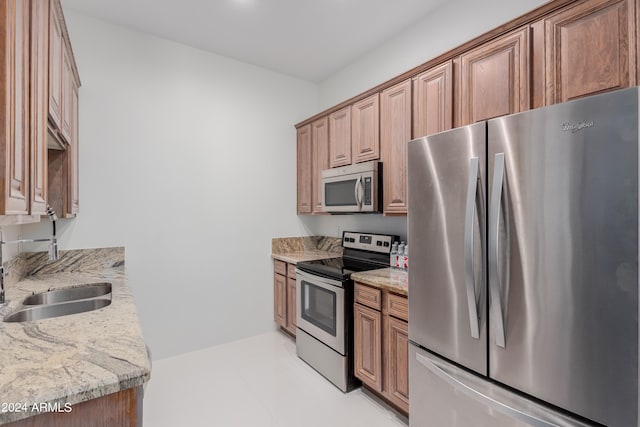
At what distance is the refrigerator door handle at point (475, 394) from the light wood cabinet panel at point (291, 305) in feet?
5.33

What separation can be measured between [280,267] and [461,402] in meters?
2.18

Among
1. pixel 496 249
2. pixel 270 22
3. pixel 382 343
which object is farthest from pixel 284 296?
pixel 270 22

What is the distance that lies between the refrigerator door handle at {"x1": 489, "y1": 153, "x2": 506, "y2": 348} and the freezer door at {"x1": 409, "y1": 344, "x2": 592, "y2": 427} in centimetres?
23

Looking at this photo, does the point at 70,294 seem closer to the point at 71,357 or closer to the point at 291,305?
the point at 71,357

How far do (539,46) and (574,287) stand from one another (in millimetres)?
1190

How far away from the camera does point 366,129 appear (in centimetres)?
267

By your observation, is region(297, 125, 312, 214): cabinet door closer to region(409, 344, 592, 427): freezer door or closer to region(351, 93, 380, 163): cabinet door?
region(351, 93, 380, 163): cabinet door

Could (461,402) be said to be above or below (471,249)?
below

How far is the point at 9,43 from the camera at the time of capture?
0.85 m

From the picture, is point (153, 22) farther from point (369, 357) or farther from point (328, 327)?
point (369, 357)

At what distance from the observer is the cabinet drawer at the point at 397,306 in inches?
75.5

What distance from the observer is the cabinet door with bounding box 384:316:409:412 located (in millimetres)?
1928

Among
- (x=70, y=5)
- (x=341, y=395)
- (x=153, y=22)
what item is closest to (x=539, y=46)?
(x=341, y=395)

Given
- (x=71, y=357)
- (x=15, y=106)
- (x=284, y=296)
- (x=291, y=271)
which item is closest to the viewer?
(x=15, y=106)
